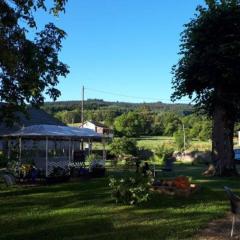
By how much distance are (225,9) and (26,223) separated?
1806cm

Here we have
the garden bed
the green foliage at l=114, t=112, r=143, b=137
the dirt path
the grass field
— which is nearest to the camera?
the dirt path

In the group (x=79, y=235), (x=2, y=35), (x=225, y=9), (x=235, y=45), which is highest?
(x=225, y=9)

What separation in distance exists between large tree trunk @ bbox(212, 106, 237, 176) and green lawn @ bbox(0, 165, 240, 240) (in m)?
10.1

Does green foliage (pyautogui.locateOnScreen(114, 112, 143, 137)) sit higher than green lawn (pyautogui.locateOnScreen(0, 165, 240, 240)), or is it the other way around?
green foliage (pyautogui.locateOnScreen(114, 112, 143, 137))

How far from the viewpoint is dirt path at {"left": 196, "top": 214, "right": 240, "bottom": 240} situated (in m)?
9.89

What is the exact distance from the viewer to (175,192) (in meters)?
15.8

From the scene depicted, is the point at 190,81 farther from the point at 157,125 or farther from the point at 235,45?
the point at 157,125

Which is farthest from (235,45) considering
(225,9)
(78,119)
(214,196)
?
(78,119)

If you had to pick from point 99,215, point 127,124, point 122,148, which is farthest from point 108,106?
point 99,215

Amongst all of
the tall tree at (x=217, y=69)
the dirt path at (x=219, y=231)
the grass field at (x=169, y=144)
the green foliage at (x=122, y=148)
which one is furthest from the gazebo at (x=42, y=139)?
the grass field at (x=169, y=144)

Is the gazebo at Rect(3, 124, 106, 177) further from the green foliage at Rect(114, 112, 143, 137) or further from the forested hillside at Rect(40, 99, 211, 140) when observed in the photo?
the green foliage at Rect(114, 112, 143, 137)

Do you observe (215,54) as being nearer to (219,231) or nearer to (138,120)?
(219,231)

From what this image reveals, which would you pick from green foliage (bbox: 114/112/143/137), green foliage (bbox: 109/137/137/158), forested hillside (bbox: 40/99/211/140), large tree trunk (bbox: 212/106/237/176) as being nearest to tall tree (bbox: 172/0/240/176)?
large tree trunk (bbox: 212/106/237/176)

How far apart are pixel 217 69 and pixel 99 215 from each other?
15.2 metres
